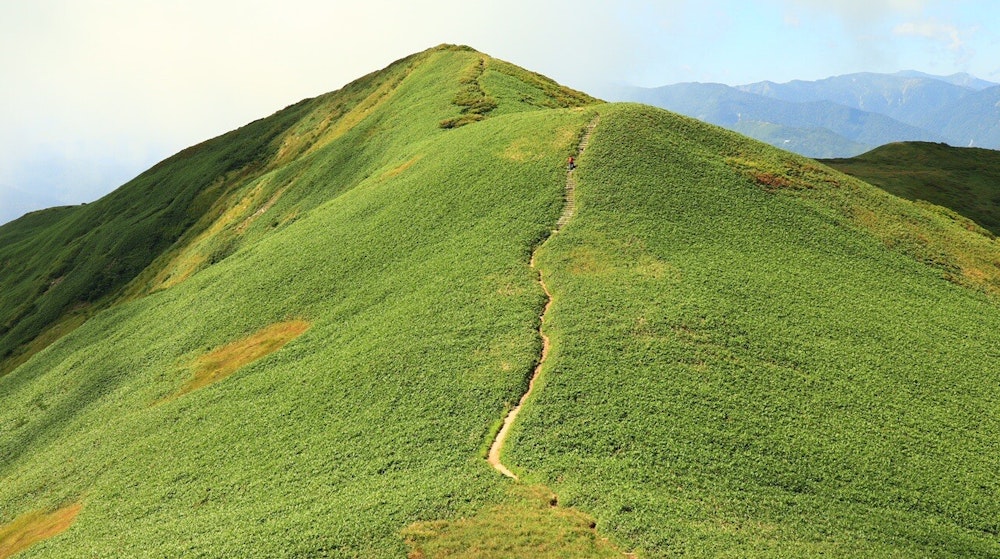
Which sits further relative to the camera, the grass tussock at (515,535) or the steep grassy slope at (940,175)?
the steep grassy slope at (940,175)

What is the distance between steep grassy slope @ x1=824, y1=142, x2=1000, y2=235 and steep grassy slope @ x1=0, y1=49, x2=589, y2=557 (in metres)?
62.7

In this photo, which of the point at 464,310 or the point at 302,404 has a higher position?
the point at 464,310

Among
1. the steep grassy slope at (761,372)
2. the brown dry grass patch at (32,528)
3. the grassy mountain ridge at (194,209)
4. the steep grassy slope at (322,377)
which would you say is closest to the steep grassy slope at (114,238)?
the grassy mountain ridge at (194,209)

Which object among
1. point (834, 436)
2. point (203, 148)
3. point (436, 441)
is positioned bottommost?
point (834, 436)

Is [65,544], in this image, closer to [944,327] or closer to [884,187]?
[944,327]

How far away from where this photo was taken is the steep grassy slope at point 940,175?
8862 cm

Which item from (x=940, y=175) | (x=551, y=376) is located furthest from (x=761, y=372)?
(x=940, y=175)

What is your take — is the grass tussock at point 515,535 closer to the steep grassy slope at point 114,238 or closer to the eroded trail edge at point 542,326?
the eroded trail edge at point 542,326

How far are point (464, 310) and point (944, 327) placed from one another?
A: 37.6m

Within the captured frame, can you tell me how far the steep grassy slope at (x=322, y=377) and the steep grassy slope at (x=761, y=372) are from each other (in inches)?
182

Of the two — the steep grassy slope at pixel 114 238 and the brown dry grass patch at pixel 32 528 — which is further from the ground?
the steep grassy slope at pixel 114 238

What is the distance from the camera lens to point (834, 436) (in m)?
33.5

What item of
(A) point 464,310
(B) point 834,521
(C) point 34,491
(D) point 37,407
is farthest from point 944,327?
(D) point 37,407

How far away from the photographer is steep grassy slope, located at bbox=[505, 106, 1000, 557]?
2891cm
